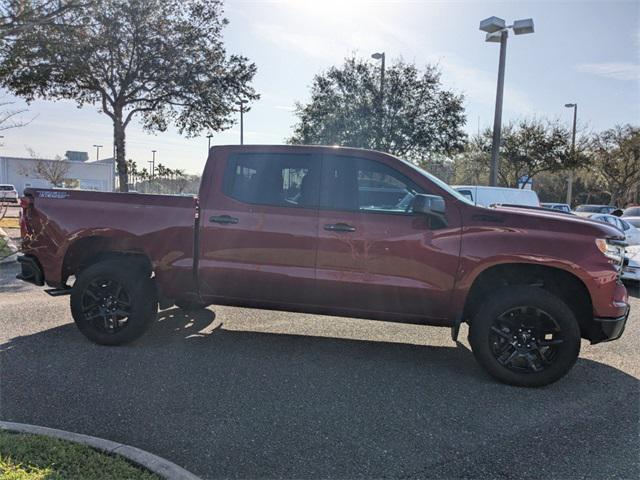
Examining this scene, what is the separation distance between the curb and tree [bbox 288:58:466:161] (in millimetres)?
16265

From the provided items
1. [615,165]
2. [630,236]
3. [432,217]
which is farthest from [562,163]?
[432,217]

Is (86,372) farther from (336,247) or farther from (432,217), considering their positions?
(432,217)

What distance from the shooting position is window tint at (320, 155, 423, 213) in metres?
4.55

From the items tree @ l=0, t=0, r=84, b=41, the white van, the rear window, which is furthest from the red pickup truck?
the rear window

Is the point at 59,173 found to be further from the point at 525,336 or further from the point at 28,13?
the point at 525,336

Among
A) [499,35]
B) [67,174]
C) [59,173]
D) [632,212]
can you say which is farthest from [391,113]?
[67,174]

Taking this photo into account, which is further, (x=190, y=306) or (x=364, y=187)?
(x=190, y=306)

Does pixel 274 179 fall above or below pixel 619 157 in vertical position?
below

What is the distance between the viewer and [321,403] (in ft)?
12.4

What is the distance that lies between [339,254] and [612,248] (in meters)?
2.32

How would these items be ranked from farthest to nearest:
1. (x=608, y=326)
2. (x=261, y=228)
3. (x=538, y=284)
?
(x=261, y=228) < (x=538, y=284) < (x=608, y=326)

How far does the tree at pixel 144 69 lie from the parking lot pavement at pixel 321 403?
441 inches

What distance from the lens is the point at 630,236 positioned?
1246cm

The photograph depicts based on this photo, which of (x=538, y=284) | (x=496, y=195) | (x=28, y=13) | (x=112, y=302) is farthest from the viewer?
(x=496, y=195)
